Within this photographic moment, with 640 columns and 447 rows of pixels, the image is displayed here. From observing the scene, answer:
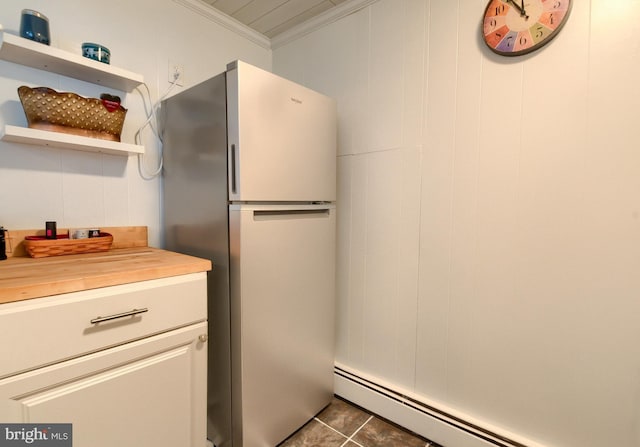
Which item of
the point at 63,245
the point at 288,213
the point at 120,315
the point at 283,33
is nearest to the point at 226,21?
the point at 283,33

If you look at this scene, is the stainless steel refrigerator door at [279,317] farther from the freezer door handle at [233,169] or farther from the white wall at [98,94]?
the white wall at [98,94]

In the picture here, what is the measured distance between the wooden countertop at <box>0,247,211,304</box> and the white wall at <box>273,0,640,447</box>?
95 centimetres

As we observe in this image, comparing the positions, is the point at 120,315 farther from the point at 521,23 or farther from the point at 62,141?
the point at 521,23

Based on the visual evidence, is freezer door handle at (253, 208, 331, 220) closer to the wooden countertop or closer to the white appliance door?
the white appliance door

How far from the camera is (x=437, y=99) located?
135 cm

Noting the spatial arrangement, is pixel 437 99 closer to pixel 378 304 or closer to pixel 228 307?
pixel 378 304

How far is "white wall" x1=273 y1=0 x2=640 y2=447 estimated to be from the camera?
100cm

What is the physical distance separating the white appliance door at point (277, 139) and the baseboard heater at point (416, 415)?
99 centimetres

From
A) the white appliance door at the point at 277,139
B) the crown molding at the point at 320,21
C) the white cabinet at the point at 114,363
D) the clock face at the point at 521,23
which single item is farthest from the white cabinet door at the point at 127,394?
the crown molding at the point at 320,21

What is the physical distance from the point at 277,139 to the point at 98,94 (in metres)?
0.85

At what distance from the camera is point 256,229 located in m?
1.17

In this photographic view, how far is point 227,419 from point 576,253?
145 centimetres

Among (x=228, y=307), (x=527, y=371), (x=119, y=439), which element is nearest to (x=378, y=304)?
(x=527, y=371)

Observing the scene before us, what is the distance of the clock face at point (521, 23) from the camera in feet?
3.46
